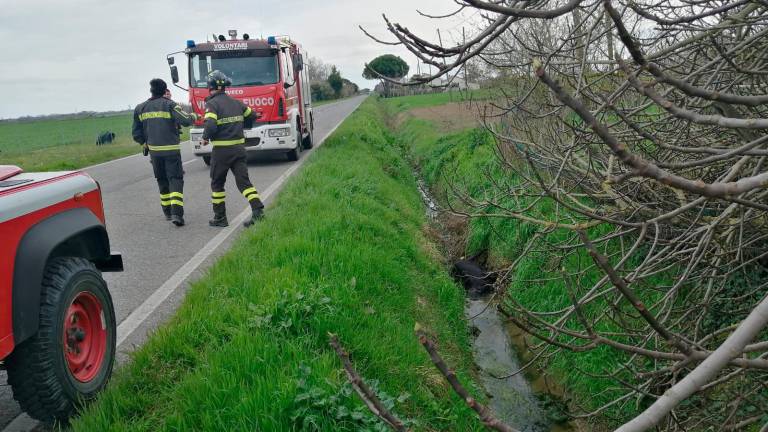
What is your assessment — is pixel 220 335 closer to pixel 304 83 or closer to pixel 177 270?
A: pixel 177 270

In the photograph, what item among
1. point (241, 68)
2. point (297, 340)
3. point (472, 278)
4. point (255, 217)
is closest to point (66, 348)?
point (297, 340)

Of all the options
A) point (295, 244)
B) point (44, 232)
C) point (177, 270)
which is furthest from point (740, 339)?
point (177, 270)

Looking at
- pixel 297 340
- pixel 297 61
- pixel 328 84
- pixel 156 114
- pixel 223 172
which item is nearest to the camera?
pixel 297 340

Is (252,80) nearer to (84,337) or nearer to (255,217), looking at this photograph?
(255,217)

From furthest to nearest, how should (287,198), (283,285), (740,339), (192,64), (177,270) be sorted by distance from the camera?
(192,64) → (287,198) → (177,270) → (283,285) → (740,339)

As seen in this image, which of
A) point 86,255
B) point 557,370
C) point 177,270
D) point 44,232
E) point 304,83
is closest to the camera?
point 44,232

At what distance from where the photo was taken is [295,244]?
17.7ft

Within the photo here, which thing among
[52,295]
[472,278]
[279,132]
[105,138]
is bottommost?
[472,278]

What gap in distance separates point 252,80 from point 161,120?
560 centimetres

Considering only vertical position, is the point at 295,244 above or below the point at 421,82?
below

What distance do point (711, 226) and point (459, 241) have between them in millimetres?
6717

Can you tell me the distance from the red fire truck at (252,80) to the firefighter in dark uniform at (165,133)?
490 centimetres

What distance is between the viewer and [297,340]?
12.0 ft

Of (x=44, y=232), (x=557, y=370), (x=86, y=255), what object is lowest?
(x=557, y=370)
